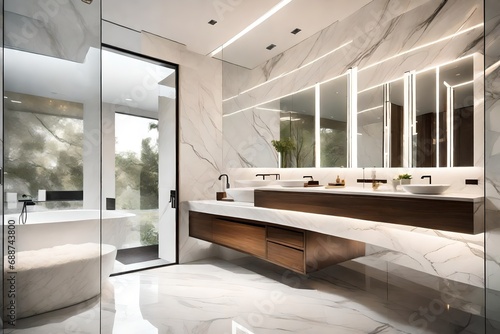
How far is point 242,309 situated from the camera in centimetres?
239

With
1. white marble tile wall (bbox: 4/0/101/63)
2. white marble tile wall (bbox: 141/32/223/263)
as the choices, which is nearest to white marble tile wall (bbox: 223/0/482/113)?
white marble tile wall (bbox: 141/32/223/263)

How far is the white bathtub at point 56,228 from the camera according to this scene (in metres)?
1.59

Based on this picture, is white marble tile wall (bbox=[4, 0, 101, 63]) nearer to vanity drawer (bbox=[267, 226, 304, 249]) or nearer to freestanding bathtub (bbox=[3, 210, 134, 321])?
freestanding bathtub (bbox=[3, 210, 134, 321])

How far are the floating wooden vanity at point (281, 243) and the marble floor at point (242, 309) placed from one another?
293mm

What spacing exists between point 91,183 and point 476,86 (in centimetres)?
270

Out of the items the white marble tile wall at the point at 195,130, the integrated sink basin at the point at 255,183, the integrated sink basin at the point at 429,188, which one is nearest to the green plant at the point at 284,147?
the integrated sink basin at the point at 255,183

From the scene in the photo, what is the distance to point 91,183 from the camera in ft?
5.42

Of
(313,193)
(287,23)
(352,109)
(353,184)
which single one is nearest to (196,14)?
(287,23)

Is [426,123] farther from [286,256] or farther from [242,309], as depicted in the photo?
[242,309]

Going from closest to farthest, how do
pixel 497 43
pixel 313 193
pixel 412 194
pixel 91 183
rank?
pixel 497 43, pixel 91 183, pixel 412 194, pixel 313 193

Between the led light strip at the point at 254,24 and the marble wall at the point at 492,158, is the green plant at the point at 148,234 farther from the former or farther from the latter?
the marble wall at the point at 492,158

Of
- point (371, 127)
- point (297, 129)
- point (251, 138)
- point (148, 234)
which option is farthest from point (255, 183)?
point (148, 234)

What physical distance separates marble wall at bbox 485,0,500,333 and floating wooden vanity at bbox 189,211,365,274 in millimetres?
1411

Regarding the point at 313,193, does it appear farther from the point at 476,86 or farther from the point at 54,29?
the point at 54,29
